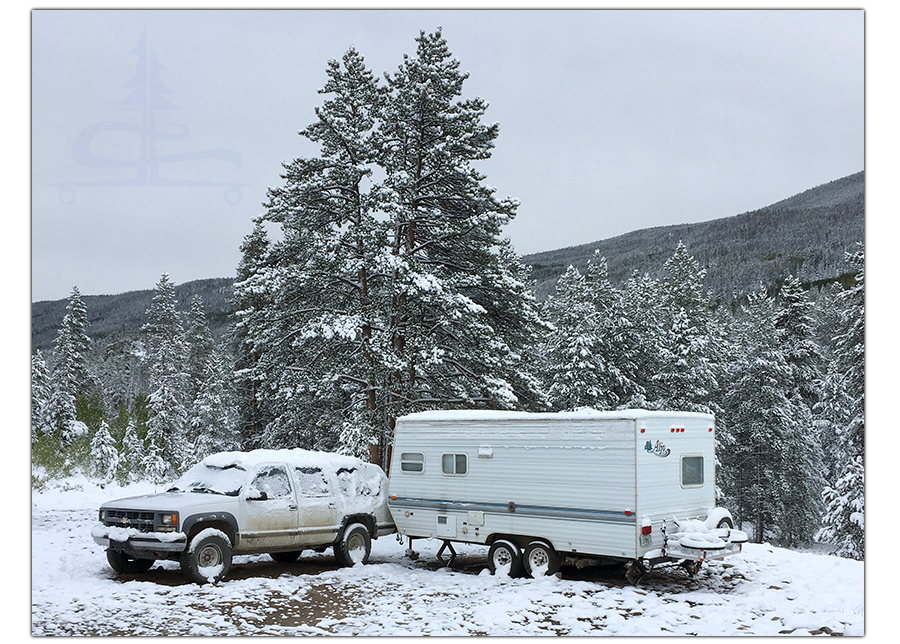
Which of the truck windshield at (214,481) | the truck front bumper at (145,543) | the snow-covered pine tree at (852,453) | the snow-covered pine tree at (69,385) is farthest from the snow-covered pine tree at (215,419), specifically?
the snow-covered pine tree at (852,453)

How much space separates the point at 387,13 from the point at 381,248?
8.07m

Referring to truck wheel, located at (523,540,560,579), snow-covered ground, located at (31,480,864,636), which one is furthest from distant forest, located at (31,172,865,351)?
truck wheel, located at (523,540,560,579)

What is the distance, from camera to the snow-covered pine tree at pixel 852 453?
20.3 m

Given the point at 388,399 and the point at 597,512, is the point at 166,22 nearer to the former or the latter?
the point at 597,512

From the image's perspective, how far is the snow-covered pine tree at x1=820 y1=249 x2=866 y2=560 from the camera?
20328 millimetres

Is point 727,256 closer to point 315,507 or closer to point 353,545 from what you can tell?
point 353,545

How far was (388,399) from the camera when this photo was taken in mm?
18656

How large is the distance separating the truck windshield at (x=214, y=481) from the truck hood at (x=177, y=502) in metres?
0.18

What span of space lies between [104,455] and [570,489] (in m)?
21.9

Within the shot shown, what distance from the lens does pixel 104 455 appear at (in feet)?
89.6

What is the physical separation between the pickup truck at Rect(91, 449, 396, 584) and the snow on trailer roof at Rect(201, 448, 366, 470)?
2 cm

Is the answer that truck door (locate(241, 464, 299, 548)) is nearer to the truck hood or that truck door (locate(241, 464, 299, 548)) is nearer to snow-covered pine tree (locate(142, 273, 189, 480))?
the truck hood

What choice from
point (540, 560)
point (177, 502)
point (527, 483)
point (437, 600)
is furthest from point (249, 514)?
point (540, 560)

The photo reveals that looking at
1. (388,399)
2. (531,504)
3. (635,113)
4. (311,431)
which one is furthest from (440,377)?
(635,113)
